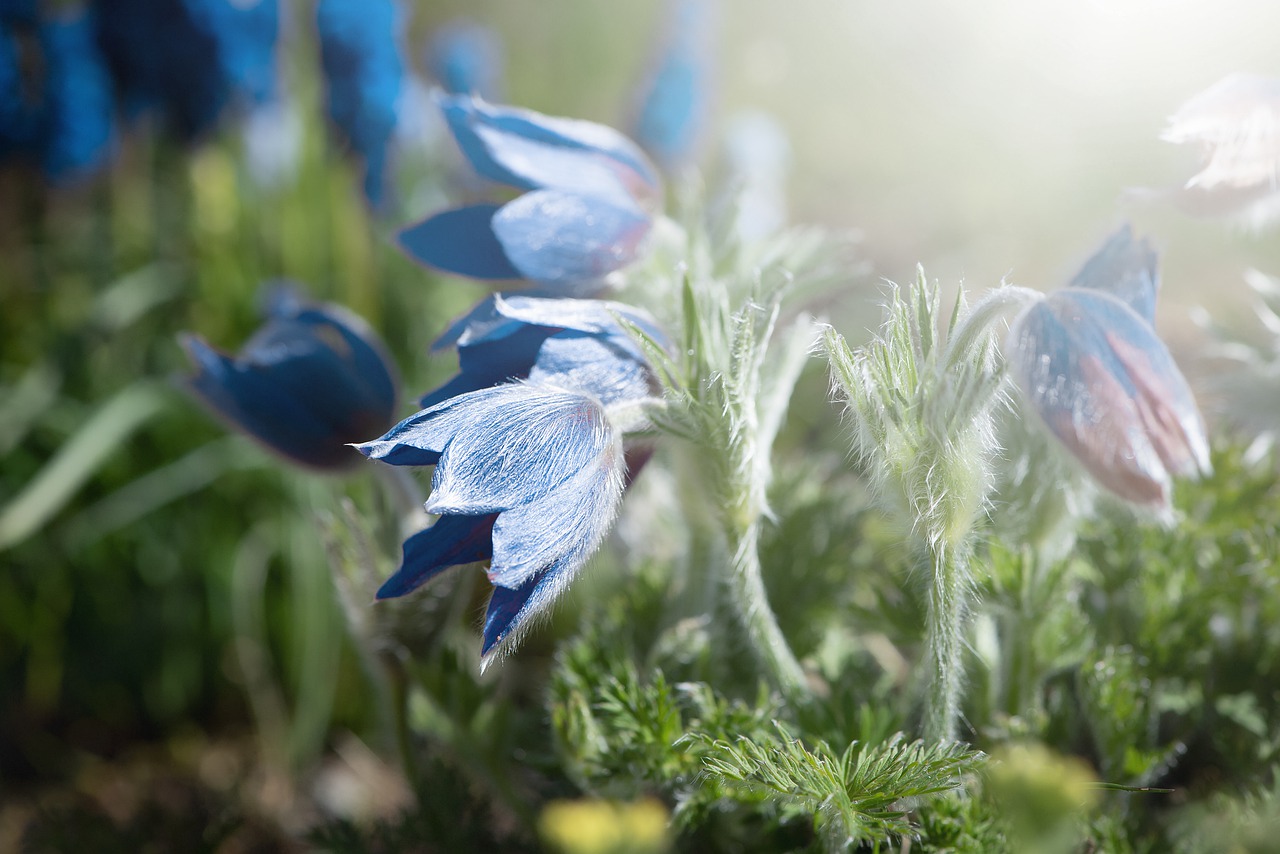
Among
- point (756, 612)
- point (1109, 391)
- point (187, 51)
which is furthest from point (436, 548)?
point (187, 51)

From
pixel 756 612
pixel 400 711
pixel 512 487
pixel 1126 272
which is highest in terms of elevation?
pixel 1126 272

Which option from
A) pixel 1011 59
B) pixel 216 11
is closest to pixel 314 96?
pixel 216 11

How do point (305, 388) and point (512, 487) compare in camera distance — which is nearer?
point (512, 487)

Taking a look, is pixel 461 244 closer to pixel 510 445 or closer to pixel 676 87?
pixel 510 445

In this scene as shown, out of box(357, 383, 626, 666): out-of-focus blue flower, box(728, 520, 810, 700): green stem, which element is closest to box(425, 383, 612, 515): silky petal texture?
box(357, 383, 626, 666): out-of-focus blue flower

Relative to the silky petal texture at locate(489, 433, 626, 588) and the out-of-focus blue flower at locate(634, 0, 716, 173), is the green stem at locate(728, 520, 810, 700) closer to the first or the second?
the silky petal texture at locate(489, 433, 626, 588)

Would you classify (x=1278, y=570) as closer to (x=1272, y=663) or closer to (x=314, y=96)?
(x=1272, y=663)

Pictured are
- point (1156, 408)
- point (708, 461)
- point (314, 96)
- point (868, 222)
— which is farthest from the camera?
point (868, 222)
